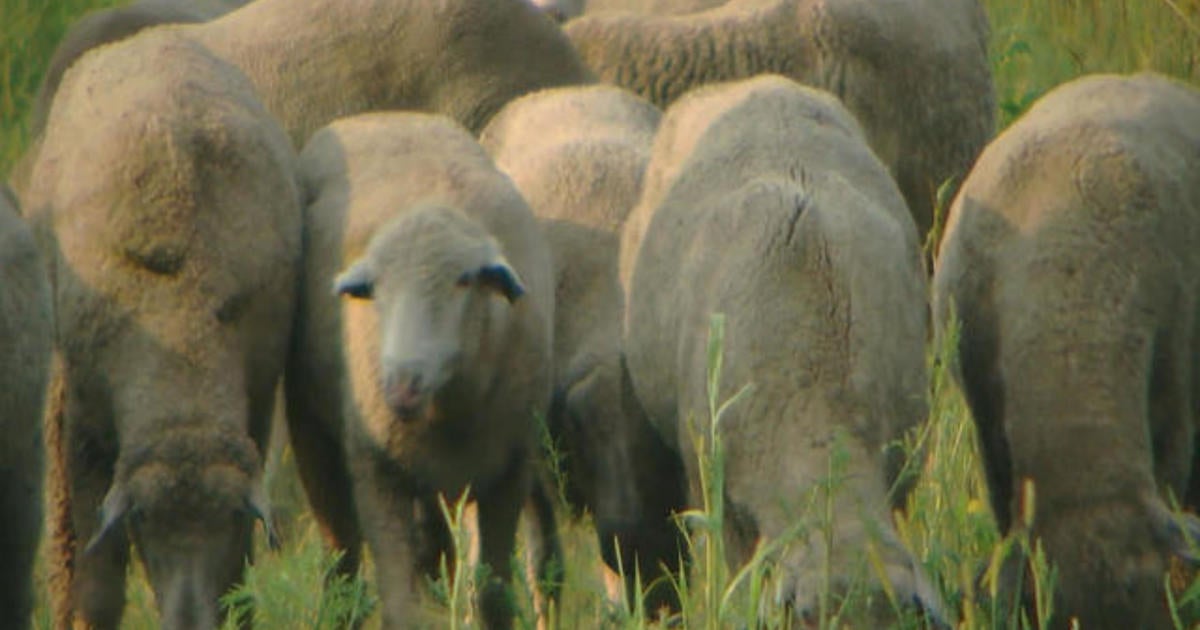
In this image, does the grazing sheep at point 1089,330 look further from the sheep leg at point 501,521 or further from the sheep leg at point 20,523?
the sheep leg at point 20,523

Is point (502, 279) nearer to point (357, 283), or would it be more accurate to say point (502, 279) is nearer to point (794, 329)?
point (357, 283)

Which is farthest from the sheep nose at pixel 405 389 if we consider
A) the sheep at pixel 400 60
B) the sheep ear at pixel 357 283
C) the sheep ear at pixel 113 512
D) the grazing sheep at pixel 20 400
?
the sheep at pixel 400 60

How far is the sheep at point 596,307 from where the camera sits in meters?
9.12

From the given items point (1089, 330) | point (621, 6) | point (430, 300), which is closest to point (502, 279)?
point (430, 300)

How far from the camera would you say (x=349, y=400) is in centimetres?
866

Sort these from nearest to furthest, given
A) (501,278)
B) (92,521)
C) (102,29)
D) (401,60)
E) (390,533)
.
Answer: (501,278) < (390,533) < (92,521) < (401,60) < (102,29)

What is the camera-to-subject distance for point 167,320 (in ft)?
28.5

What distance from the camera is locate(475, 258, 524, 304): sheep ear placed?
8.38 m

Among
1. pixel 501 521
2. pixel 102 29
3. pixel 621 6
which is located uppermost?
pixel 501 521

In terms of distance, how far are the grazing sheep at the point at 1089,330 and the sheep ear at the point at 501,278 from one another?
122 cm

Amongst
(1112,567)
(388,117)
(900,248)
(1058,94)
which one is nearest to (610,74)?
(388,117)

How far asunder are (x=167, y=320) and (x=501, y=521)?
1148 mm

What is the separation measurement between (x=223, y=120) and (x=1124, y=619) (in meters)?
3.21

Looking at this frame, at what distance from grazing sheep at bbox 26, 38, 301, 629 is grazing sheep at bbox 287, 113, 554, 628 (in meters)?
0.20
